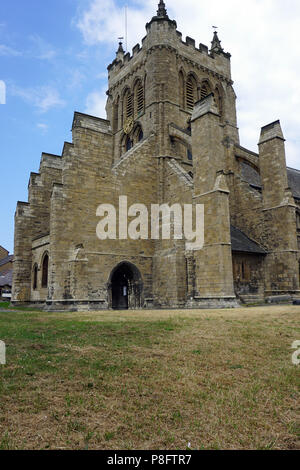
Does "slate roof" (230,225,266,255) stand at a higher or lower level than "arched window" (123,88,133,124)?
lower

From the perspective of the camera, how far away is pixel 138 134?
28.8 meters

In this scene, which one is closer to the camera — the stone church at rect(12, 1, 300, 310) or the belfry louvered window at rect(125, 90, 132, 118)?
the stone church at rect(12, 1, 300, 310)

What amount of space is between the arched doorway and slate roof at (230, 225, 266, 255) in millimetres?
6249

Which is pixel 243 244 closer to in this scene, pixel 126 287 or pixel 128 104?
pixel 126 287

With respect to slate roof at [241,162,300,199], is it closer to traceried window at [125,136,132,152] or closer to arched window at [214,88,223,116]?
arched window at [214,88,223,116]

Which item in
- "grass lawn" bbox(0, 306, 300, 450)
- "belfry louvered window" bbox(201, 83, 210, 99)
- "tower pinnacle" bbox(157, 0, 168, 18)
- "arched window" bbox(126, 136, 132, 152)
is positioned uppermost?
"tower pinnacle" bbox(157, 0, 168, 18)

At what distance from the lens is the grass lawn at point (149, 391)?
341cm

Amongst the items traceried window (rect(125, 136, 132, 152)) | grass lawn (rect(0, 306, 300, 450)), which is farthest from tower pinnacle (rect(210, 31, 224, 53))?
grass lawn (rect(0, 306, 300, 450))

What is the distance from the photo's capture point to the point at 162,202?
22.6 meters

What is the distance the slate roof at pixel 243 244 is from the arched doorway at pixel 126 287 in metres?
6.25

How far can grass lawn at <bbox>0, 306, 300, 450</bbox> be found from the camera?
3410 mm

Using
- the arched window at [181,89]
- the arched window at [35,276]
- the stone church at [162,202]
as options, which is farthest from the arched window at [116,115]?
the arched window at [35,276]
